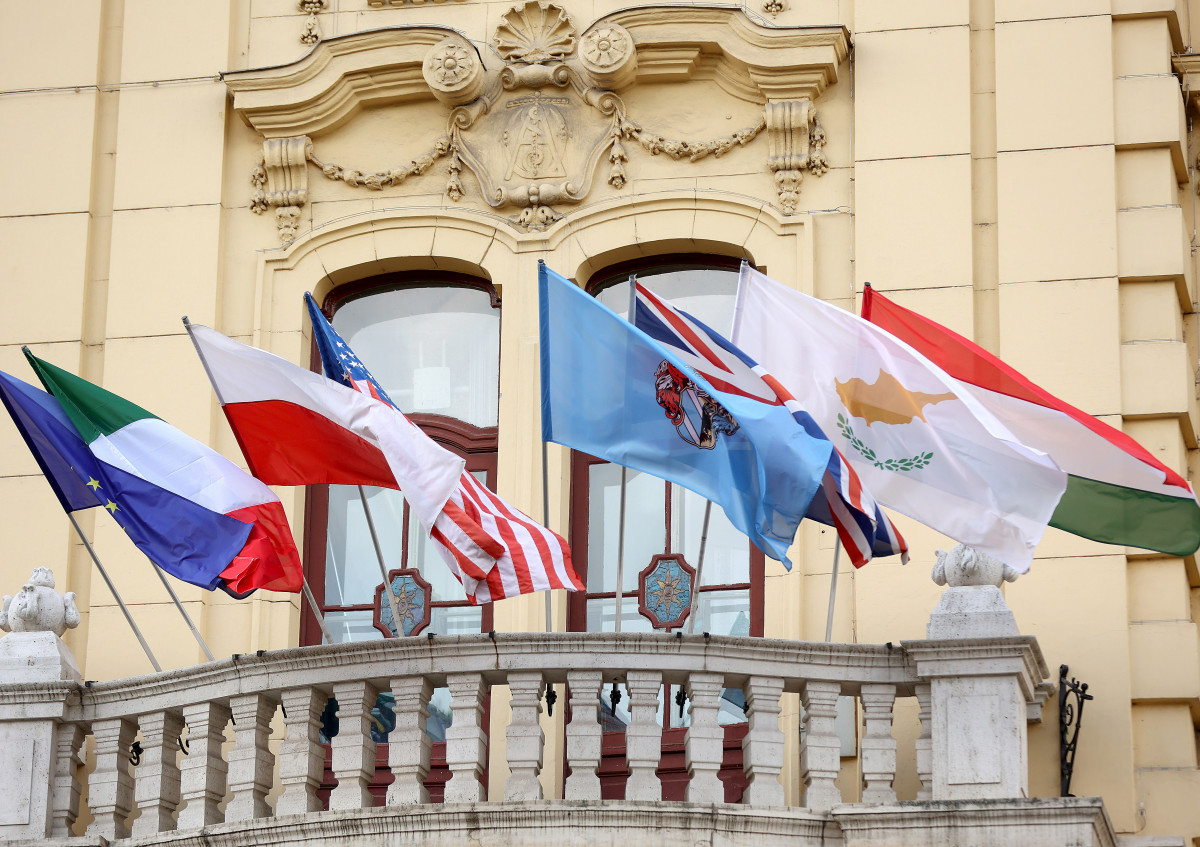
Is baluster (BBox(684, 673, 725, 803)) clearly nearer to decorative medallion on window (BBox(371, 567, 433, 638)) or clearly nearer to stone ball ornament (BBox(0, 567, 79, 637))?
decorative medallion on window (BBox(371, 567, 433, 638))

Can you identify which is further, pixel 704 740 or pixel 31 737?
pixel 31 737

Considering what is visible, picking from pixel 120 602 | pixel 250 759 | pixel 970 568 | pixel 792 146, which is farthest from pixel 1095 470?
pixel 120 602

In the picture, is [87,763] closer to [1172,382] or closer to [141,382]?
[141,382]

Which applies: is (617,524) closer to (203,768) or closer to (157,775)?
(203,768)

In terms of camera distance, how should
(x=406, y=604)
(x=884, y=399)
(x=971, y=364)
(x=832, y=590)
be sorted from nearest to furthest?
(x=884, y=399), (x=971, y=364), (x=832, y=590), (x=406, y=604)

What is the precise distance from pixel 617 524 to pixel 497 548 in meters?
2.31

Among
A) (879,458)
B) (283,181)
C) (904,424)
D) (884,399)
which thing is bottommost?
(879,458)

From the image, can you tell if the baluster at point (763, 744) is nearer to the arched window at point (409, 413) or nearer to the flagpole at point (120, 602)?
the arched window at point (409, 413)

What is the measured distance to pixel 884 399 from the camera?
12.7m

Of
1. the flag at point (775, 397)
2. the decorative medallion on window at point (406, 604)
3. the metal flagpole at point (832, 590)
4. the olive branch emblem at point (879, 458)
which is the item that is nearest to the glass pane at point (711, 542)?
the metal flagpole at point (832, 590)

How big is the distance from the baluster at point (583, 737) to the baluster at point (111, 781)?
2.40m

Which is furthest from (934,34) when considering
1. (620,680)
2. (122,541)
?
(122,541)

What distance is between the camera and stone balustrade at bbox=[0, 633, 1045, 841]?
1218 cm

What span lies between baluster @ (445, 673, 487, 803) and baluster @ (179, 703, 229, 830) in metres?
1.29
